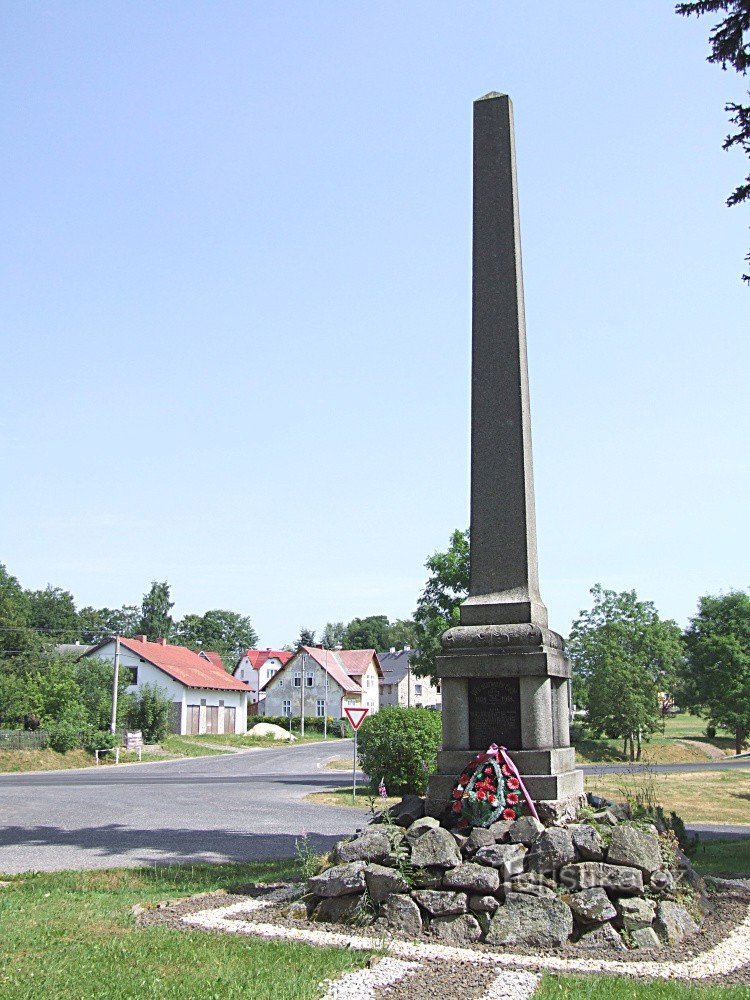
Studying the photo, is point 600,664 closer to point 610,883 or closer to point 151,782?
point 151,782

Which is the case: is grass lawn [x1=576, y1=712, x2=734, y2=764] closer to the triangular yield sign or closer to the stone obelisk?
the triangular yield sign

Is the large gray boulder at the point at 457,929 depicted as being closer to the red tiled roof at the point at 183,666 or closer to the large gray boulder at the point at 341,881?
the large gray boulder at the point at 341,881

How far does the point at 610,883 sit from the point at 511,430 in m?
4.55

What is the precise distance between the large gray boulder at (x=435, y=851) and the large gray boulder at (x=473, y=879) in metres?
0.12

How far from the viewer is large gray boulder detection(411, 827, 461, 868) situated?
24.3 feet

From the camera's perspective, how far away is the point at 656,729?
38.9 m

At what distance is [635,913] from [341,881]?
2322mm

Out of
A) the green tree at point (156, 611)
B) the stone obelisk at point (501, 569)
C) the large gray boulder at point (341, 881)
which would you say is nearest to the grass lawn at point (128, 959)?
the large gray boulder at point (341, 881)

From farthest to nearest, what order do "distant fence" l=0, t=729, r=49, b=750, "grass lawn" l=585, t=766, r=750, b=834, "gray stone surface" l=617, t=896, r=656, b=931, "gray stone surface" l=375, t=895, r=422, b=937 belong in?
"distant fence" l=0, t=729, r=49, b=750 → "grass lawn" l=585, t=766, r=750, b=834 → "gray stone surface" l=375, t=895, r=422, b=937 → "gray stone surface" l=617, t=896, r=656, b=931

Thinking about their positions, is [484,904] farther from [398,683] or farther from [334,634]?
[334,634]

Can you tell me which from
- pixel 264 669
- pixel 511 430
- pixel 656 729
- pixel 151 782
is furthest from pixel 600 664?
pixel 264 669

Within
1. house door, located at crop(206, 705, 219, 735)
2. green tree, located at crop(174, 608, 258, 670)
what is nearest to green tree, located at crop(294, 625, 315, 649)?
green tree, located at crop(174, 608, 258, 670)

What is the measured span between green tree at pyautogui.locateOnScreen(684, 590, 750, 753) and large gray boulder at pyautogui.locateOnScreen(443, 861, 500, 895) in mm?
42256

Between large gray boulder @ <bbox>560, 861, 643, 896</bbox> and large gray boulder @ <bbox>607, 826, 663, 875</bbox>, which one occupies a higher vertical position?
large gray boulder @ <bbox>607, 826, 663, 875</bbox>
